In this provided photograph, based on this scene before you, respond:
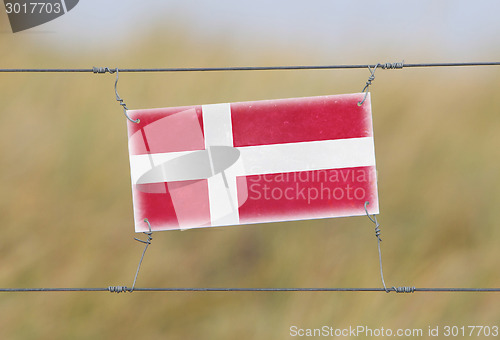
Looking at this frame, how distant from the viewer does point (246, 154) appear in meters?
2.01

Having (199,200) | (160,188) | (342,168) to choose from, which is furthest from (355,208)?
(160,188)

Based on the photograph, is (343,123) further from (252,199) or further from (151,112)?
(151,112)

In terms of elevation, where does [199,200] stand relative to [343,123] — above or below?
below

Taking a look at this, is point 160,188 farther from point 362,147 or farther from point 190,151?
point 362,147

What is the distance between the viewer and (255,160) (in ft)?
6.58

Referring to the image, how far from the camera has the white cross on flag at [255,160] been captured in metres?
2.00

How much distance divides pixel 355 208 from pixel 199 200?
0.56m

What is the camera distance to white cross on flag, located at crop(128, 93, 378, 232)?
6.55ft

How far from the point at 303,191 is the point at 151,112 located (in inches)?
24.4

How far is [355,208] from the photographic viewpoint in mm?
1999

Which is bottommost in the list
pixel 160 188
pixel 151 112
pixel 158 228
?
pixel 158 228

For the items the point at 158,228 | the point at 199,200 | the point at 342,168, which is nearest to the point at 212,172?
the point at 199,200

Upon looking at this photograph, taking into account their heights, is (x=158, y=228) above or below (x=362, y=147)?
below

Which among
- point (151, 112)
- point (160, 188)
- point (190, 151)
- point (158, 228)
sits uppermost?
point (151, 112)
